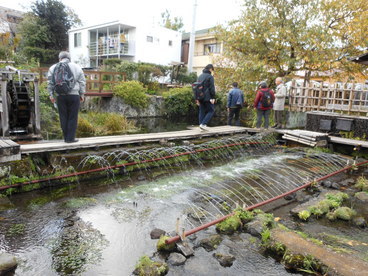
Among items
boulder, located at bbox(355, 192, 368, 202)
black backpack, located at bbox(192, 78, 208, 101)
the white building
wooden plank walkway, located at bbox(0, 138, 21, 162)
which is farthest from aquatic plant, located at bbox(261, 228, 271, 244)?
the white building

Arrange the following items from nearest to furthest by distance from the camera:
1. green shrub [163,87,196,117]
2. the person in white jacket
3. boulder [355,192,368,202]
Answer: boulder [355,192,368,202] < the person in white jacket < green shrub [163,87,196,117]

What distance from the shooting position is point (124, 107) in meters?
19.6

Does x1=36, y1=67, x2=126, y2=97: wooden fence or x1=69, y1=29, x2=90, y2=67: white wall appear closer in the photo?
x1=36, y1=67, x2=126, y2=97: wooden fence

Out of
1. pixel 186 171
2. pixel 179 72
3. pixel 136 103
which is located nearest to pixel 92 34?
pixel 179 72

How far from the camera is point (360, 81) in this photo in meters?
16.3

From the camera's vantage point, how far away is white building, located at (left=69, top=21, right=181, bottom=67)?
30.4 meters

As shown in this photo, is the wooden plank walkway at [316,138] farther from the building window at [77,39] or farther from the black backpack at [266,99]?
the building window at [77,39]

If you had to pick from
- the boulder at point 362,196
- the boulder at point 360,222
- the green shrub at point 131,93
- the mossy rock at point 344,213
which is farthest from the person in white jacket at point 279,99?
the green shrub at point 131,93

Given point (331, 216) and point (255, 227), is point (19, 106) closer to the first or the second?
point (255, 227)

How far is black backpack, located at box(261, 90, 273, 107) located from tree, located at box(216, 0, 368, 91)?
311 cm

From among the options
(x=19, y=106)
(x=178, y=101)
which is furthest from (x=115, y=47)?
(x=19, y=106)

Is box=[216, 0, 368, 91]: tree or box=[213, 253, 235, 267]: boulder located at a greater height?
box=[216, 0, 368, 91]: tree

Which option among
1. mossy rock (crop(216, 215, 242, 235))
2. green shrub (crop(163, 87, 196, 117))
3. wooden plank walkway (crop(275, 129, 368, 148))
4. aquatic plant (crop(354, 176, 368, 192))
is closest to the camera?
mossy rock (crop(216, 215, 242, 235))

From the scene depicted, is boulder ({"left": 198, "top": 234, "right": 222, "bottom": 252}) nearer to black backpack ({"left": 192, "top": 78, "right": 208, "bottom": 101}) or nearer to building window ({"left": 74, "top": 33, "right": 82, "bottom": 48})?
black backpack ({"left": 192, "top": 78, "right": 208, "bottom": 101})
